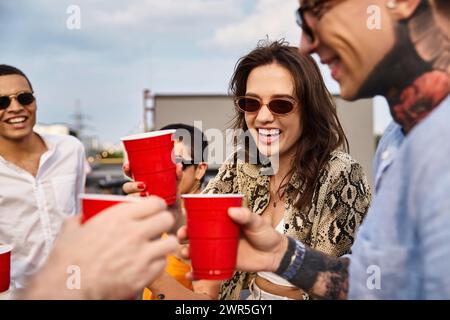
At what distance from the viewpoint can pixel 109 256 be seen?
98 cm

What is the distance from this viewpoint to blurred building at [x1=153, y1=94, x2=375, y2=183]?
37.0 ft

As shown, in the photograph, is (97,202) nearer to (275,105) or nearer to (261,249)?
(261,249)

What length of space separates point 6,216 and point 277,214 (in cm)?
209

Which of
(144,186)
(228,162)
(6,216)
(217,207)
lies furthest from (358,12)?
(6,216)

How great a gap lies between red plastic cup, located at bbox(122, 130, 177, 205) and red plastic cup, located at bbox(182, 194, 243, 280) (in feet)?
1.36

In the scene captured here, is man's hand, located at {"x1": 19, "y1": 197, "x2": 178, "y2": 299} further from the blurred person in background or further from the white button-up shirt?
the white button-up shirt

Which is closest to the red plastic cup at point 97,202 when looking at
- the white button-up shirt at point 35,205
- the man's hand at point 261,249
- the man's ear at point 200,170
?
the man's hand at point 261,249

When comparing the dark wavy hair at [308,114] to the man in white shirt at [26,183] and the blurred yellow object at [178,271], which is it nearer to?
the blurred yellow object at [178,271]

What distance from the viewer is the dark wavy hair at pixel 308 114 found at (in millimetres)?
2498

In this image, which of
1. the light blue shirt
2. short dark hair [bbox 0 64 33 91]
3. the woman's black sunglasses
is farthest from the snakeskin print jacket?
short dark hair [bbox 0 64 33 91]

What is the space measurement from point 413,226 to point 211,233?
0.55m

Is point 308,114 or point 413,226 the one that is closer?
point 413,226

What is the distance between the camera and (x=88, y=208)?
108 cm

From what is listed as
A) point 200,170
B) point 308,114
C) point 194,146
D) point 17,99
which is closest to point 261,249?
point 308,114
